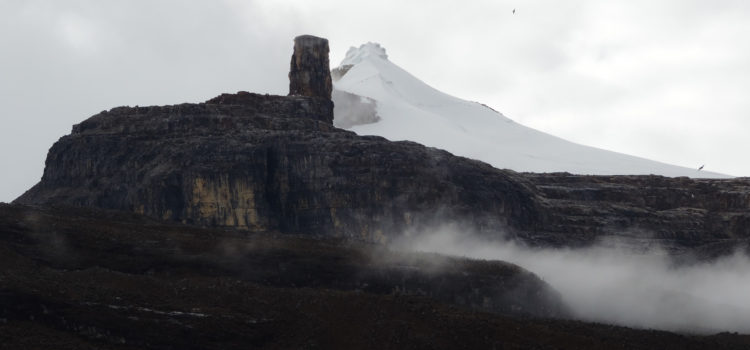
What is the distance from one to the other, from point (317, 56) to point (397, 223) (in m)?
21.0

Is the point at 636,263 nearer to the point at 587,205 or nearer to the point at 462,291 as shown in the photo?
the point at 587,205

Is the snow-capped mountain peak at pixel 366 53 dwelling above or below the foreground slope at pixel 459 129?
above

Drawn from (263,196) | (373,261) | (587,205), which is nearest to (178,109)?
(263,196)

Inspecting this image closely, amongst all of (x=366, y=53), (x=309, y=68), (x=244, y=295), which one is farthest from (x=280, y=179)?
(x=366, y=53)

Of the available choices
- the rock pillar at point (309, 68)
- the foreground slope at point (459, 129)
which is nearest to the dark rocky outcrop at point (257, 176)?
the rock pillar at point (309, 68)


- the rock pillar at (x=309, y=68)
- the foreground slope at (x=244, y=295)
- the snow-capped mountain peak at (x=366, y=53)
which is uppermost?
the snow-capped mountain peak at (x=366, y=53)

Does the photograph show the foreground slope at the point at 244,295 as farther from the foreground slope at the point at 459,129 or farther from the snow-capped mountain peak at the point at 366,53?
the snow-capped mountain peak at the point at 366,53

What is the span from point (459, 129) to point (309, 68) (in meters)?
52.8

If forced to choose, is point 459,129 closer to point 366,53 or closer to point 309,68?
point 366,53

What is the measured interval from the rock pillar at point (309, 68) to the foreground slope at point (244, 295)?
1121 inches

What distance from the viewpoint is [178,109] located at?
93.2 m

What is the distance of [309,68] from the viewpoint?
104m

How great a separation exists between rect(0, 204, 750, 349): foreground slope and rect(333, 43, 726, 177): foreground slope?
60.5m

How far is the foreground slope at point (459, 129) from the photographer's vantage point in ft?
456
